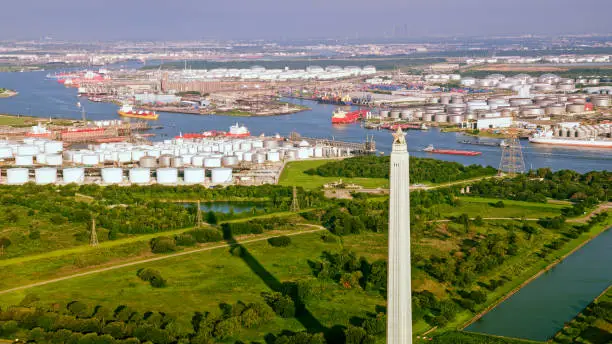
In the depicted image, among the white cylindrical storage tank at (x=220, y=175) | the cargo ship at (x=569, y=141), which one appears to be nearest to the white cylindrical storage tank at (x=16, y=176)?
the white cylindrical storage tank at (x=220, y=175)

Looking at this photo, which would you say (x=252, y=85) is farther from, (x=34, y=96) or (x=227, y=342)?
(x=227, y=342)

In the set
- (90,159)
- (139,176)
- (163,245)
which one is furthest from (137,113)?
(163,245)

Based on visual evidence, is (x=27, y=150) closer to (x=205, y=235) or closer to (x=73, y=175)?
(x=73, y=175)

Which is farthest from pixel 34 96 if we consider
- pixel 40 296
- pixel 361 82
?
pixel 40 296

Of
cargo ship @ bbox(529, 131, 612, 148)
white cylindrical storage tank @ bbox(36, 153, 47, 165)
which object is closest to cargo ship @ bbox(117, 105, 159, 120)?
white cylindrical storage tank @ bbox(36, 153, 47, 165)

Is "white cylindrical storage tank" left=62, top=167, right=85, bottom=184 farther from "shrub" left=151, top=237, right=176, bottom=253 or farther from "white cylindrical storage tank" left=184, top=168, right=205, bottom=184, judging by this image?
"shrub" left=151, top=237, right=176, bottom=253
